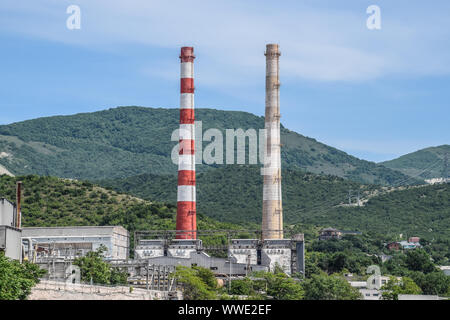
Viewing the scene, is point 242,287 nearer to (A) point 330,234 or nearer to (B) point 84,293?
(B) point 84,293

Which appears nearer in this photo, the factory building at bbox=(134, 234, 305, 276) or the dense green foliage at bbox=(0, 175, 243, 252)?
the factory building at bbox=(134, 234, 305, 276)

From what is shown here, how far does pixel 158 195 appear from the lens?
641 feet

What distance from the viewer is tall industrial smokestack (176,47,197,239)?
8975cm

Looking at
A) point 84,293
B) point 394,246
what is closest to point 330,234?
point 394,246

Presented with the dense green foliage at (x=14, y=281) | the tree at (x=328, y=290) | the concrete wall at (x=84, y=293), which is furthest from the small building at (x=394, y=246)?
the dense green foliage at (x=14, y=281)

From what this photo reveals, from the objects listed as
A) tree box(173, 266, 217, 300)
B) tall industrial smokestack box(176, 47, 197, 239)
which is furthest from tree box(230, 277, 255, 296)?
tall industrial smokestack box(176, 47, 197, 239)

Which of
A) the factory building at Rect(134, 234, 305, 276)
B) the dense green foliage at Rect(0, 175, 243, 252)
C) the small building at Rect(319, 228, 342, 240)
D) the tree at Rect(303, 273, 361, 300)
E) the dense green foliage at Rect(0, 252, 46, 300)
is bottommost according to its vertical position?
the tree at Rect(303, 273, 361, 300)

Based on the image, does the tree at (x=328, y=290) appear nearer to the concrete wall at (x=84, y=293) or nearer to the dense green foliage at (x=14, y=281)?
the concrete wall at (x=84, y=293)

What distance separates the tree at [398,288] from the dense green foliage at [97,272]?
830 inches

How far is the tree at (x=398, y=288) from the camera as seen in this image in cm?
7769

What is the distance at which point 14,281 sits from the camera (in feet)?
165

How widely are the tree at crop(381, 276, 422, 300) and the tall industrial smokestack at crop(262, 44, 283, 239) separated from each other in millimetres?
11817

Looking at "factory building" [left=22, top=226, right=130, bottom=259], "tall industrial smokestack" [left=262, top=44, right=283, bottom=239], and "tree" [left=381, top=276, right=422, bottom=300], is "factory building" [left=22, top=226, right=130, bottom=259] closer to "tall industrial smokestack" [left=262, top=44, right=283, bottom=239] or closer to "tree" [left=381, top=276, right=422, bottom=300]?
"tall industrial smokestack" [left=262, top=44, right=283, bottom=239]
